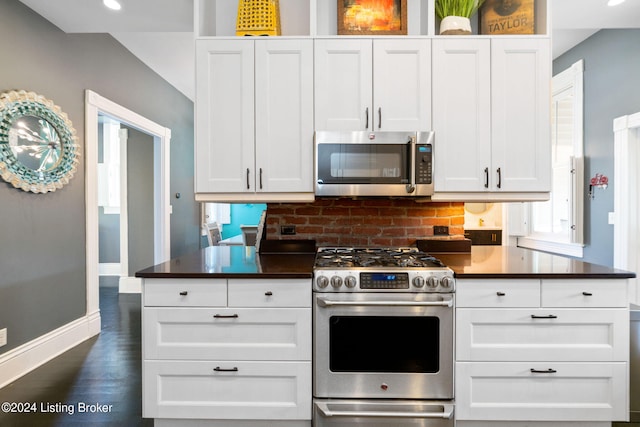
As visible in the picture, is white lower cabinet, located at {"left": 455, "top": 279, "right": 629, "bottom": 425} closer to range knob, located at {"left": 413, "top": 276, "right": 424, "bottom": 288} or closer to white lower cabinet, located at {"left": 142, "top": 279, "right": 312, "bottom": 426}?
range knob, located at {"left": 413, "top": 276, "right": 424, "bottom": 288}

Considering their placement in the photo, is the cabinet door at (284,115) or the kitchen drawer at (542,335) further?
the cabinet door at (284,115)

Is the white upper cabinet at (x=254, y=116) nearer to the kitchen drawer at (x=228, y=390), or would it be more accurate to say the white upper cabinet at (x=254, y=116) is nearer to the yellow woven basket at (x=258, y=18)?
the yellow woven basket at (x=258, y=18)

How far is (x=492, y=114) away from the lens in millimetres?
2189

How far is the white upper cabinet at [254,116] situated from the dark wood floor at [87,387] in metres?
1.37

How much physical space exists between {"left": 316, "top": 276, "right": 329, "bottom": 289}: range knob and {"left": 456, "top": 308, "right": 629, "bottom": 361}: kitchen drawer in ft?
2.24

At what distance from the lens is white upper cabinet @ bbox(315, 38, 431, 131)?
218 centimetres

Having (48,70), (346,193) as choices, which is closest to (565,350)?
(346,193)

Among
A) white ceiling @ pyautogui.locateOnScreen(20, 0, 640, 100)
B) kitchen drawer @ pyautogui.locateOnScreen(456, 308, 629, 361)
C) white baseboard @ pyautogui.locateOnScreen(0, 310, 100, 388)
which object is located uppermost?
white ceiling @ pyautogui.locateOnScreen(20, 0, 640, 100)

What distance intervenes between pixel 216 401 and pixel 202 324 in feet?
1.30

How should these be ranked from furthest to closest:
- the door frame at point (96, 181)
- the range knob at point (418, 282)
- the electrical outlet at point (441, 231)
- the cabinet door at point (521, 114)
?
the door frame at point (96, 181), the electrical outlet at point (441, 231), the cabinet door at point (521, 114), the range knob at point (418, 282)

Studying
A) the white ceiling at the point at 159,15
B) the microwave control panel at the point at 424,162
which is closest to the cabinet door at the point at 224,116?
the white ceiling at the point at 159,15

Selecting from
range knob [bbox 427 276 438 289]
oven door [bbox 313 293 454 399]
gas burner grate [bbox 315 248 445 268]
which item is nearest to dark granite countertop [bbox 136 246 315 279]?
gas burner grate [bbox 315 248 445 268]

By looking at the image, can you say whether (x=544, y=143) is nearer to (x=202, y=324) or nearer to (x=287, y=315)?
(x=287, y=315)

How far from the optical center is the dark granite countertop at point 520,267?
178 centimetres
